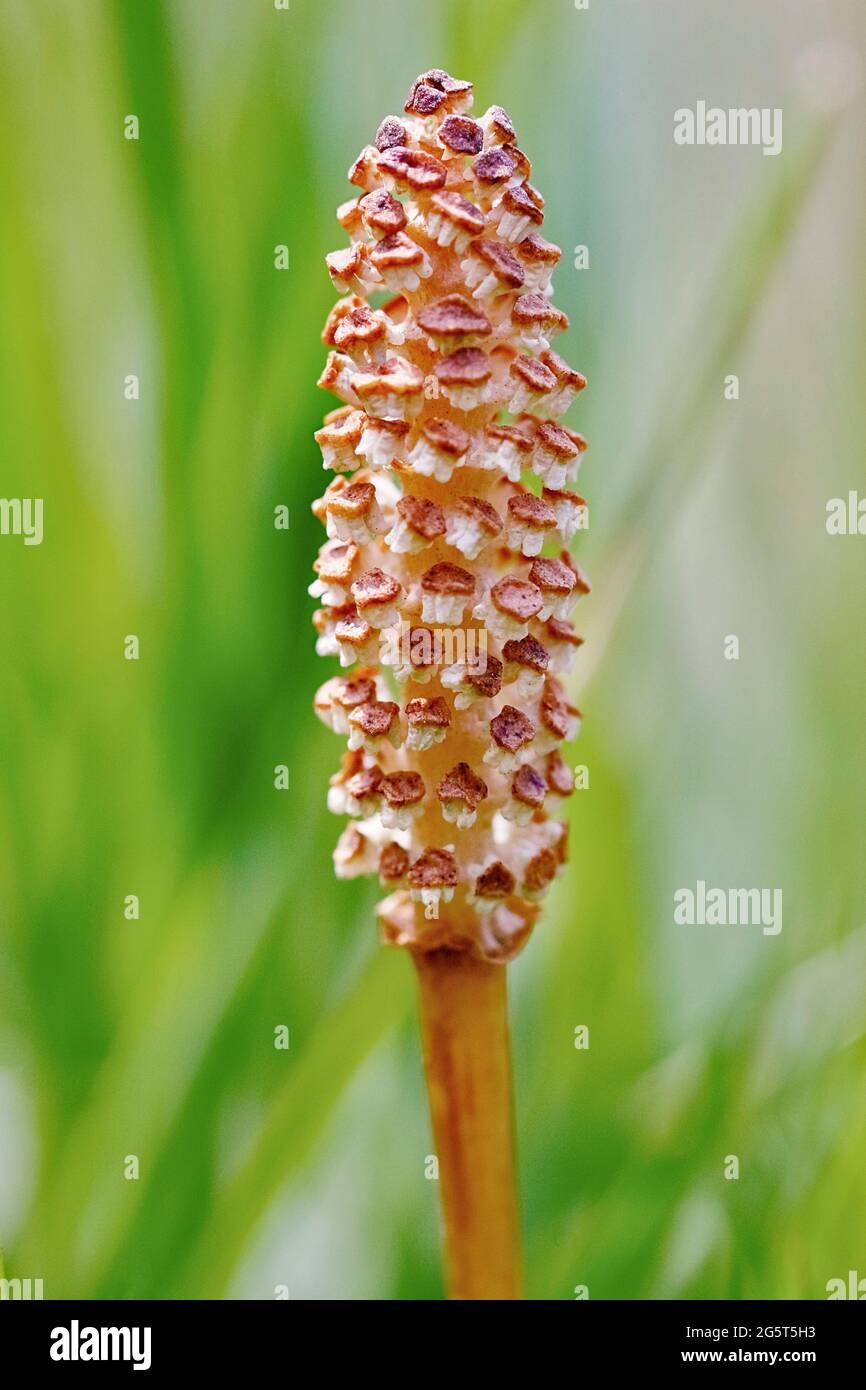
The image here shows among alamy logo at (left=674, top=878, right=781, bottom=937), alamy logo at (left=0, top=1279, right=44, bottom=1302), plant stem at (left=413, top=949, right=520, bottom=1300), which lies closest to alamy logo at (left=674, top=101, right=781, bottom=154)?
alamy logo at (left=674, top=878, right=781, bottom=937)

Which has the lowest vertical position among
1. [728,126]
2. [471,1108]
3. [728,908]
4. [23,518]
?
[471,1108]

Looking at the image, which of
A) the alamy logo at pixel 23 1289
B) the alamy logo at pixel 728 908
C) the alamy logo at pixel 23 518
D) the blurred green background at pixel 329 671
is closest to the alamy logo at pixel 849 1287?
the blurred green background at pixel 329 671

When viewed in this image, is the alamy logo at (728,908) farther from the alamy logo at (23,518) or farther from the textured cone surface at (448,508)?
the alamy logo at (23,518)

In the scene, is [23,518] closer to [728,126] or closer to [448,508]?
[448,508]

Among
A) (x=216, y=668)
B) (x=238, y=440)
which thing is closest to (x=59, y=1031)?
(x=216, y=668)

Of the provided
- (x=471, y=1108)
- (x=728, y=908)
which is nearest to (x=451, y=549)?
(x=471, y=1108)
